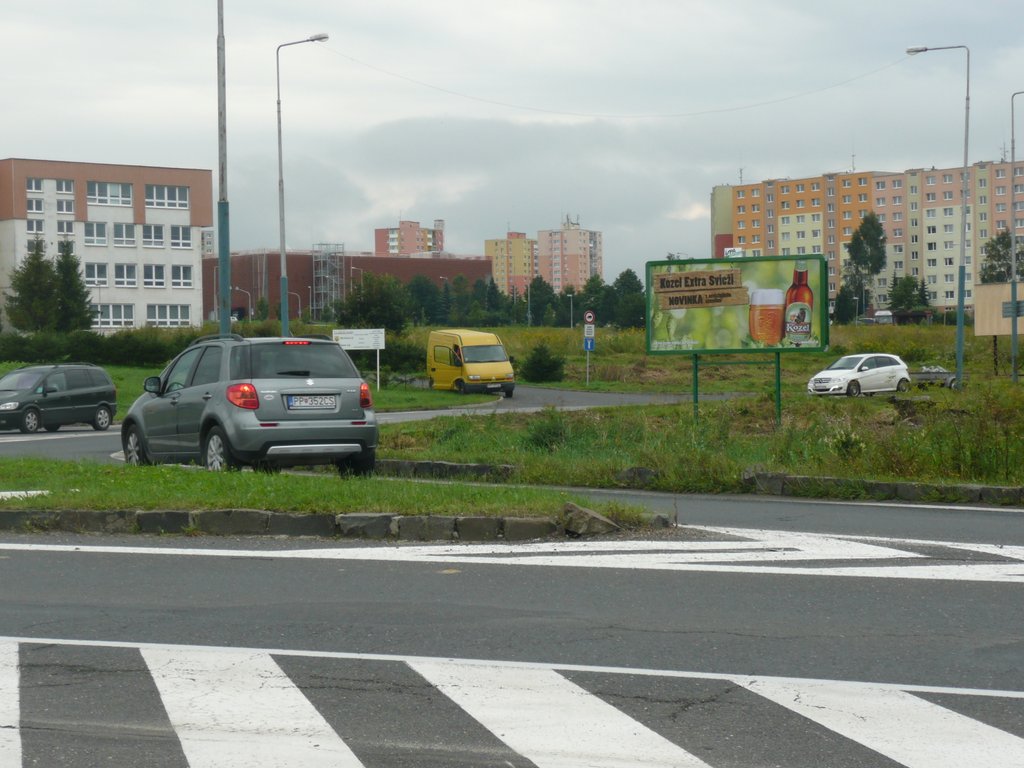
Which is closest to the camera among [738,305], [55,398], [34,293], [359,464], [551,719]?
[551,719]

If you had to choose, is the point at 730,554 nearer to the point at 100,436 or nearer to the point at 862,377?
the point at 100,436

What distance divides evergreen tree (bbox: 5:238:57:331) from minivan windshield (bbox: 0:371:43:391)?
53.3 m

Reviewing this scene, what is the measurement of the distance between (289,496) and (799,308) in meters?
12.6

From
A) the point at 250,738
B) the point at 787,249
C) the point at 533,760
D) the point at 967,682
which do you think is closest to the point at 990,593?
the point at 967,682

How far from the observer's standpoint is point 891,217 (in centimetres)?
16400

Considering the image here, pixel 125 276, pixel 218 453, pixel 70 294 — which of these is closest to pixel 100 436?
pixel 218 453

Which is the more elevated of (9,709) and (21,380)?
(21,380)

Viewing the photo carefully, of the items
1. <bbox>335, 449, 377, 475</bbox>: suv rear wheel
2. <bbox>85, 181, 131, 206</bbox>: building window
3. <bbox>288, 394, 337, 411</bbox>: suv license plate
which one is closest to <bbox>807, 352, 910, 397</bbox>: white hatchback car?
<bbox>335, 449, 377, 475</bbox>: suv rear wheel

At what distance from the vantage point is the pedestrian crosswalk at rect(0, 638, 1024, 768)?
15.6 ft

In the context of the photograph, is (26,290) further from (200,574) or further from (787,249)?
(787,249)

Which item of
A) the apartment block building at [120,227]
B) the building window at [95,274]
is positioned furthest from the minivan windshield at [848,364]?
the building window at [95,274]

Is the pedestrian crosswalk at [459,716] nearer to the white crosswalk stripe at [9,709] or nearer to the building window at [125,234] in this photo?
the white crosswalk stripe at [9,709]

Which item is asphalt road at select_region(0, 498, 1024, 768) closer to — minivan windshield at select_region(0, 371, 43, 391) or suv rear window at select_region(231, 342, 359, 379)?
suv rear window at select_region(231, 342, 359, 379)

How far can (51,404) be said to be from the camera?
30891 millimetres
